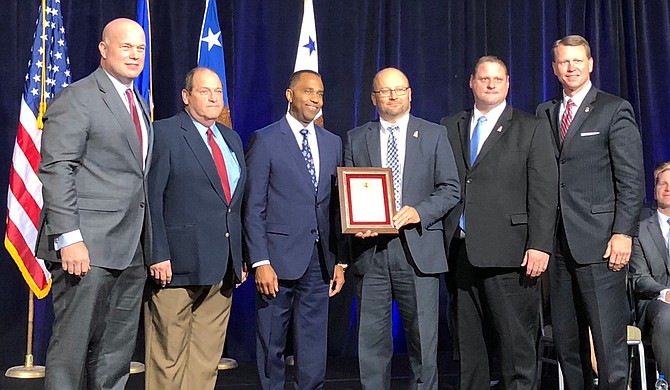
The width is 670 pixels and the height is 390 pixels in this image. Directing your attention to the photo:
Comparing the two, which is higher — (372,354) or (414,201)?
(414,201)

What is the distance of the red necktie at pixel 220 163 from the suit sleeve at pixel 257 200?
13 cm

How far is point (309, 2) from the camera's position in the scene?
19.1 feet

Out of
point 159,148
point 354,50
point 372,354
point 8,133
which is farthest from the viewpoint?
point 354,50

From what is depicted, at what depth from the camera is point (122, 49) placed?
132 inches

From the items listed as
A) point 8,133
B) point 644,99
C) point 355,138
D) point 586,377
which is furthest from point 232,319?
point 644,99

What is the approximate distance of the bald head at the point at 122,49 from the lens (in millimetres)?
3363

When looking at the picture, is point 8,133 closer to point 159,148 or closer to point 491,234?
point 159,148

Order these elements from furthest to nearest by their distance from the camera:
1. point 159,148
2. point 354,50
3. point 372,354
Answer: point 354,50, point 372,354, point 159,148

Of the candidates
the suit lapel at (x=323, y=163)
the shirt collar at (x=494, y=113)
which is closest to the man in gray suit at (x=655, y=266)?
the shirt collar at (x=494, y=113)

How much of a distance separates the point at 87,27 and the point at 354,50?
1962 millimetres

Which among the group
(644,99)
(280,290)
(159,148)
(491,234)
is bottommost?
(280,290)

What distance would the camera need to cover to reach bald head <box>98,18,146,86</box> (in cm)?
336

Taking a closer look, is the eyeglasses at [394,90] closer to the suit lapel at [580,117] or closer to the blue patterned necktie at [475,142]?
the blue patterned necktie at [475,142]

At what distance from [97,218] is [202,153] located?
2.09 feet
